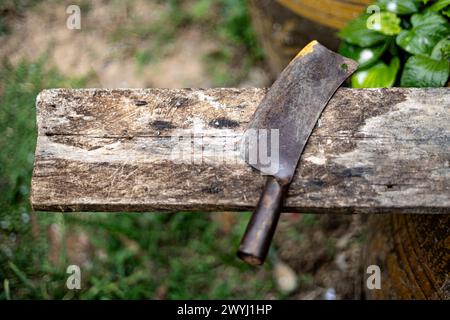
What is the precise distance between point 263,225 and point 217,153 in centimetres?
23

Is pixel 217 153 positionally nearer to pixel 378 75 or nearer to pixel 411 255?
pixel 378 75

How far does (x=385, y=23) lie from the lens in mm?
1644

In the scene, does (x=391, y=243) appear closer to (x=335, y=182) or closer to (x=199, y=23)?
(x=335, y=182)

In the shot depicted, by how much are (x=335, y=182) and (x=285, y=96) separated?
0.26m

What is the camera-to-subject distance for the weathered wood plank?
117 centimetres

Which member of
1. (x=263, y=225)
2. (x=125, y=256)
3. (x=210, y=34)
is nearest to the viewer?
(x=263, y=225)

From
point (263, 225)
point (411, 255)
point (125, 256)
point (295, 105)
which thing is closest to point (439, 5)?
point (295, 105)

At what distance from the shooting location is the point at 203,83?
294 cm

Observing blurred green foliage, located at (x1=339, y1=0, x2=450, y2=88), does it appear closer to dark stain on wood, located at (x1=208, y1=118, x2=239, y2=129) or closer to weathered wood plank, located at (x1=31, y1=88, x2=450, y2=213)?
weathered wood plank, located at (x1=31, y1=88, x2=450, y2=213)

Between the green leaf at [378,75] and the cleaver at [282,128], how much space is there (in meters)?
0.32

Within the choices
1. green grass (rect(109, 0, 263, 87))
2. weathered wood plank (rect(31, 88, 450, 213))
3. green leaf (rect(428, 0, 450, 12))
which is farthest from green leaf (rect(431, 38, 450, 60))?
green grass (rect(109, 0, 263, 87))

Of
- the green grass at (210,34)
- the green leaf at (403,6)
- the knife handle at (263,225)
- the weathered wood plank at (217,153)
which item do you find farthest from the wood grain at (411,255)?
the green grass at (210,34)

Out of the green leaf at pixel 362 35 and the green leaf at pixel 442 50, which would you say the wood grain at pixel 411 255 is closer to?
the green leaf at pixel 442 50
